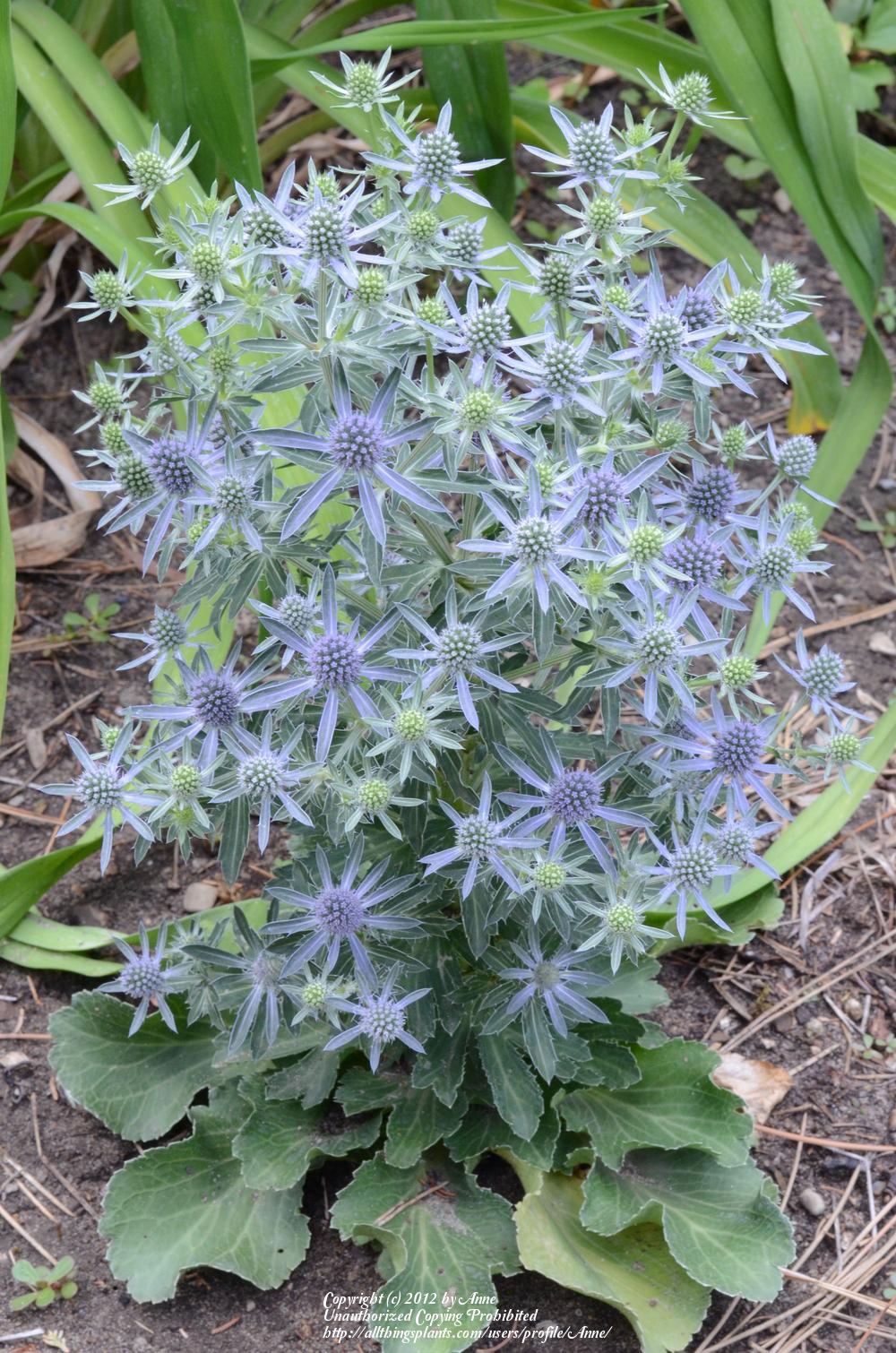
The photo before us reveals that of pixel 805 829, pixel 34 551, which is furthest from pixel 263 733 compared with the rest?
pixel 34 551

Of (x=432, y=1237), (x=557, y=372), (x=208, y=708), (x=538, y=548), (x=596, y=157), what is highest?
(x=596, y=157)

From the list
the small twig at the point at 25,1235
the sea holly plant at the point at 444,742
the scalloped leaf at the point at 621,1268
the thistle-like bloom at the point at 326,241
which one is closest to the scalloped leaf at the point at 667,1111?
the sea holly plant at the point at 444,742

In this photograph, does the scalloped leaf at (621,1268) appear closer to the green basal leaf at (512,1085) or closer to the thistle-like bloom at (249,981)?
the green basal leaf at (512,1085)

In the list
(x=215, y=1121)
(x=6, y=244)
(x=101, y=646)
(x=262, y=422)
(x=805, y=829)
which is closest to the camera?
(x=215, y=1121)

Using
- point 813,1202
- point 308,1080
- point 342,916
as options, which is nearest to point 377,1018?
point 342,916

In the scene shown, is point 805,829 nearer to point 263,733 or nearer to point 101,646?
point 263,733

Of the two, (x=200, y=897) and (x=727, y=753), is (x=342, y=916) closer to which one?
(x=727, y=753)
